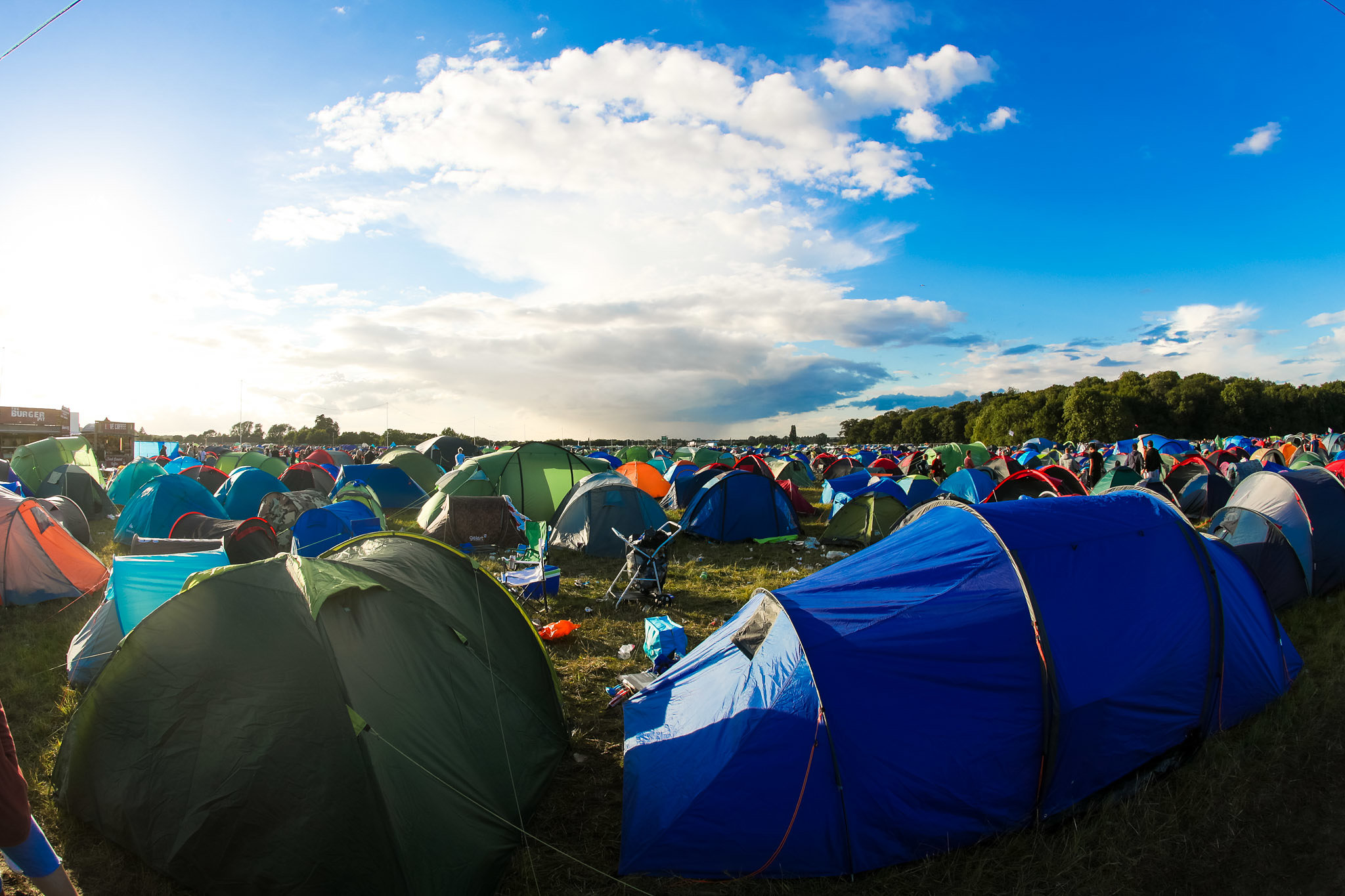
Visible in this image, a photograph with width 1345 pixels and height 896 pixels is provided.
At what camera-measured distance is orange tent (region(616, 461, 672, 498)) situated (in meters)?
22.7

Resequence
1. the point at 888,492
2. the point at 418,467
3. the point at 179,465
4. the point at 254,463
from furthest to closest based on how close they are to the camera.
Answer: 1. the point at 179,465
2. the point at 254,463
3. the point at 418,467
4. the point at 888,492

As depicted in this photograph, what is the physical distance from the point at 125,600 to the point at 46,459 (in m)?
24.9

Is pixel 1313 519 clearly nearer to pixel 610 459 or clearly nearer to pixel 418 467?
pixel 610 459

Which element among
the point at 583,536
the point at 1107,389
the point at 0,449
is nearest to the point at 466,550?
the point at 583,536

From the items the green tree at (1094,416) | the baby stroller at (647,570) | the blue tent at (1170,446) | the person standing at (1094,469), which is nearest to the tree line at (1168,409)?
the green tree at (1094,416)

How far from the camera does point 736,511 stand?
585 inches

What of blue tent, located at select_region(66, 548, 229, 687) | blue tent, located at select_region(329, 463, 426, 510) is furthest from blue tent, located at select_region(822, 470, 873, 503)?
blue tent, located at select_region(66, 548, 229, 687)

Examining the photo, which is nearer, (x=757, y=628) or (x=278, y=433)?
(x=757, y=628)

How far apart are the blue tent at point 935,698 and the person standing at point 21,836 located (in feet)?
9.48

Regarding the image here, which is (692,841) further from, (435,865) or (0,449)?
(0,449)

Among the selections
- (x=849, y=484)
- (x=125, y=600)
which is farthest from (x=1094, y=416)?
(x=125, y=600)

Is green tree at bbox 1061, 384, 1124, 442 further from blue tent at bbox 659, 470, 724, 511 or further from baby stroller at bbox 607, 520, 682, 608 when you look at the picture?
baby stroller at bbox 607, 520, 682, 608

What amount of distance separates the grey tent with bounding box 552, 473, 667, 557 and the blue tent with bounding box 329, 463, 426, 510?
865 cm

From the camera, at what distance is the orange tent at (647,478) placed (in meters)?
22.7
